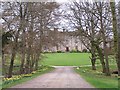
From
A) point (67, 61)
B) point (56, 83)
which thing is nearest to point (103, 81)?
point (56, 83)

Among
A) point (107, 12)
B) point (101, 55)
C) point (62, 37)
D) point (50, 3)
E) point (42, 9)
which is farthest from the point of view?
point (62, 37)

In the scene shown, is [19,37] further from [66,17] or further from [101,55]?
[101,55]

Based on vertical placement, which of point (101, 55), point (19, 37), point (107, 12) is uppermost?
point (107, 12)

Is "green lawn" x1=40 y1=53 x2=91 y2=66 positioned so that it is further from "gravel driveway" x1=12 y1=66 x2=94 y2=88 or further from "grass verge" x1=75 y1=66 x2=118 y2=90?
"gravel driveway" x1=12 y1=66 x2=94 y2=88

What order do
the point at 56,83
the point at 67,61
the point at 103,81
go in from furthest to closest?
the point at 67,61 → the point at 103,81 → the point at 56,83

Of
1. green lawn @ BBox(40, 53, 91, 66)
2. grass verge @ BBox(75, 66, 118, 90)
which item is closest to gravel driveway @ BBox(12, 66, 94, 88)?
grass verge @ BBox(75, 66, 118, 90)

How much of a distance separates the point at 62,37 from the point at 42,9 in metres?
11.1

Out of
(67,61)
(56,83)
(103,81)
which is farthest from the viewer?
(67,61)

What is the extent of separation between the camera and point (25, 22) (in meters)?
27.6

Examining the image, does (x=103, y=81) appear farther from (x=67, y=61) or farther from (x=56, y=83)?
(x=67, y=61)

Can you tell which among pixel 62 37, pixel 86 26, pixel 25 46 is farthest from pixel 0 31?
pixel 62 37

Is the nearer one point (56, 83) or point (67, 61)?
point (56, 83)

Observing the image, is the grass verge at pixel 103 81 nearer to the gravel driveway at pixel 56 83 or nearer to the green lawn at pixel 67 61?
the gravel driveway at pixel 56 83

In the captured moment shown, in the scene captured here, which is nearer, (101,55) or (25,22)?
(25,22)
